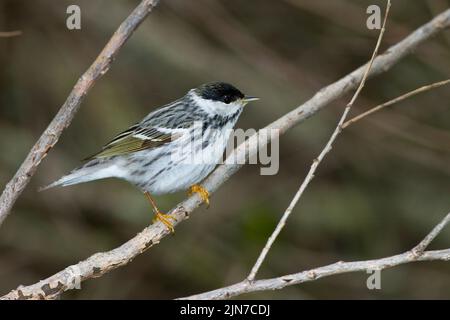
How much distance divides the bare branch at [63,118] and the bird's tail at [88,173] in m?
1.44

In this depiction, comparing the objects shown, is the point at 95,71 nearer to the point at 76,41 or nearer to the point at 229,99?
the point at 229,99

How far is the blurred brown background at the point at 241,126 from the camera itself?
304 inches

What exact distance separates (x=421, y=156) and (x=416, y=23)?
5.36 ft

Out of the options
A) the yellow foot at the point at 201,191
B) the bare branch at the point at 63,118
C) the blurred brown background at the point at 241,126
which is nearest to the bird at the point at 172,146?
the yellow foot at the point at 201,191

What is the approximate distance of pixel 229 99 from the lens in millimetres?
5840

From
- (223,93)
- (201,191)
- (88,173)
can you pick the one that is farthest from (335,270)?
(88,173)

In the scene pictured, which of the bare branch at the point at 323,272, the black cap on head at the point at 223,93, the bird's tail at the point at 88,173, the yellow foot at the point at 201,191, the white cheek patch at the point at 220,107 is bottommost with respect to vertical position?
the bare branch at the point at 323,272

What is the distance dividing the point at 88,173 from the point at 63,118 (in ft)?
5.48

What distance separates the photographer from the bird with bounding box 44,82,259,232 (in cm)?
558

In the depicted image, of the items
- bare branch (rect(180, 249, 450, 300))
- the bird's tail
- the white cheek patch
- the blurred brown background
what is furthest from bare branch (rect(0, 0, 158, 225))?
the blurred brown background

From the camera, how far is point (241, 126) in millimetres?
8500

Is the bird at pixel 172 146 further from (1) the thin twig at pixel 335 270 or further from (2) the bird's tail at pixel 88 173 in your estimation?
(1) the thin twig at pixel 335 270

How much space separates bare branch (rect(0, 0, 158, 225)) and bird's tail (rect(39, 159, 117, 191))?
1435 mm
